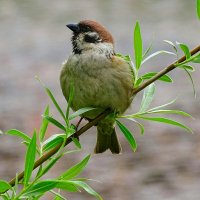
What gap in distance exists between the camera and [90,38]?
79.6 inches

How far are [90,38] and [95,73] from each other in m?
0.10

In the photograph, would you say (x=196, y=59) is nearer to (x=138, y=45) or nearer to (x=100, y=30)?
(x=138, y=45)

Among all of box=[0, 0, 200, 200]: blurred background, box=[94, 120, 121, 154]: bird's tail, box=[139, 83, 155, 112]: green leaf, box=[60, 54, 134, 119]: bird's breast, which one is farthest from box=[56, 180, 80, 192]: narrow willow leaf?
box=[0, 0, 200, 200]: blurred background

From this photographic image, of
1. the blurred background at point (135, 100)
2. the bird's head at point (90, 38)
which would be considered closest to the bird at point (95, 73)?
the bird's head at point (90, 38)

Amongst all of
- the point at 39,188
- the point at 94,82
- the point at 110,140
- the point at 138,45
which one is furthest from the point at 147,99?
the point at 110,140

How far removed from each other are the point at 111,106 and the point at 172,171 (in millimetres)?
2844

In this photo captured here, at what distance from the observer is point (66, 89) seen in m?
1.97

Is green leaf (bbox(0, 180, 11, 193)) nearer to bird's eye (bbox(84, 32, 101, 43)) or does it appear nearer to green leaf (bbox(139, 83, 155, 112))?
green leaf (bbox(139, 83, 155, 112))

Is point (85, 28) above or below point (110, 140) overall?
above

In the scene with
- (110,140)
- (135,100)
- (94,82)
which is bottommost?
(135,100)

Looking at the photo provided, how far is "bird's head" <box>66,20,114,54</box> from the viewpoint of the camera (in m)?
1.95

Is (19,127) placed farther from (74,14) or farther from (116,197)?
(74,14)

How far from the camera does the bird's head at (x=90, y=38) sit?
1952mm

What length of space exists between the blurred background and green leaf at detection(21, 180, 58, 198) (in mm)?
1950
